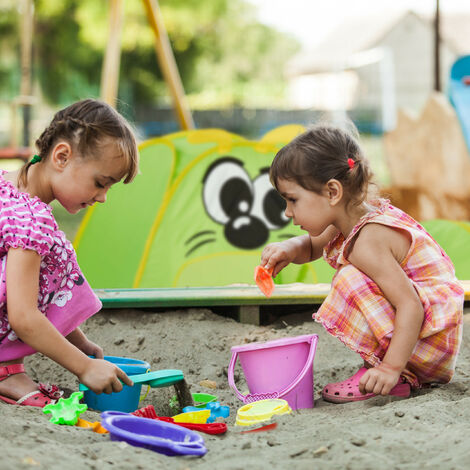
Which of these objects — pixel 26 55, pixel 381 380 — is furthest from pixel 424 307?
pixel 26 55

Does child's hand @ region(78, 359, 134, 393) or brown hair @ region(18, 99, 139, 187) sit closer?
child's hand @ region(78, 359, 134, 393)

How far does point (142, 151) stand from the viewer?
341 cm

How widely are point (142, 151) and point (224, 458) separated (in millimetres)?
2401

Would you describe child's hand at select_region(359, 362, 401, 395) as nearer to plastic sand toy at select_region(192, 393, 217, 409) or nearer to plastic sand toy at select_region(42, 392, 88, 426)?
plastic sand toy at select_region(192, 393, 217, 409)

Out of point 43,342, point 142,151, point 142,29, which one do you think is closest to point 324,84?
point 142,29

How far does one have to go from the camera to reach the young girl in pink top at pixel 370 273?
162 cm

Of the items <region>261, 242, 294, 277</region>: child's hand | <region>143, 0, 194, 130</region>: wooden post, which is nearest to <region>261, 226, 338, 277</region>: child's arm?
<region>261, 242, 294, 277</region>: child's hand

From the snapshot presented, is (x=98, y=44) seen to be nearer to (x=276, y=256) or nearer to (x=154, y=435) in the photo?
(x=276, y=256)

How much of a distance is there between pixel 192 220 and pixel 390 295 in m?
1.61

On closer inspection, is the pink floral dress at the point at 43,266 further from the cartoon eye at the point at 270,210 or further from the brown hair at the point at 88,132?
the cartoon eye at the point at 270,210

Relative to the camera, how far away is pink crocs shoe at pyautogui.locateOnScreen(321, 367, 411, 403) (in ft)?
5.49

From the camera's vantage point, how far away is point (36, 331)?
1490 millimetres

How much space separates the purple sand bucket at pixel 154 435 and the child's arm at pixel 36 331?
13cm

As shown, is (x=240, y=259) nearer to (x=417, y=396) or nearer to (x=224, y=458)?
(x=417, y=396)
